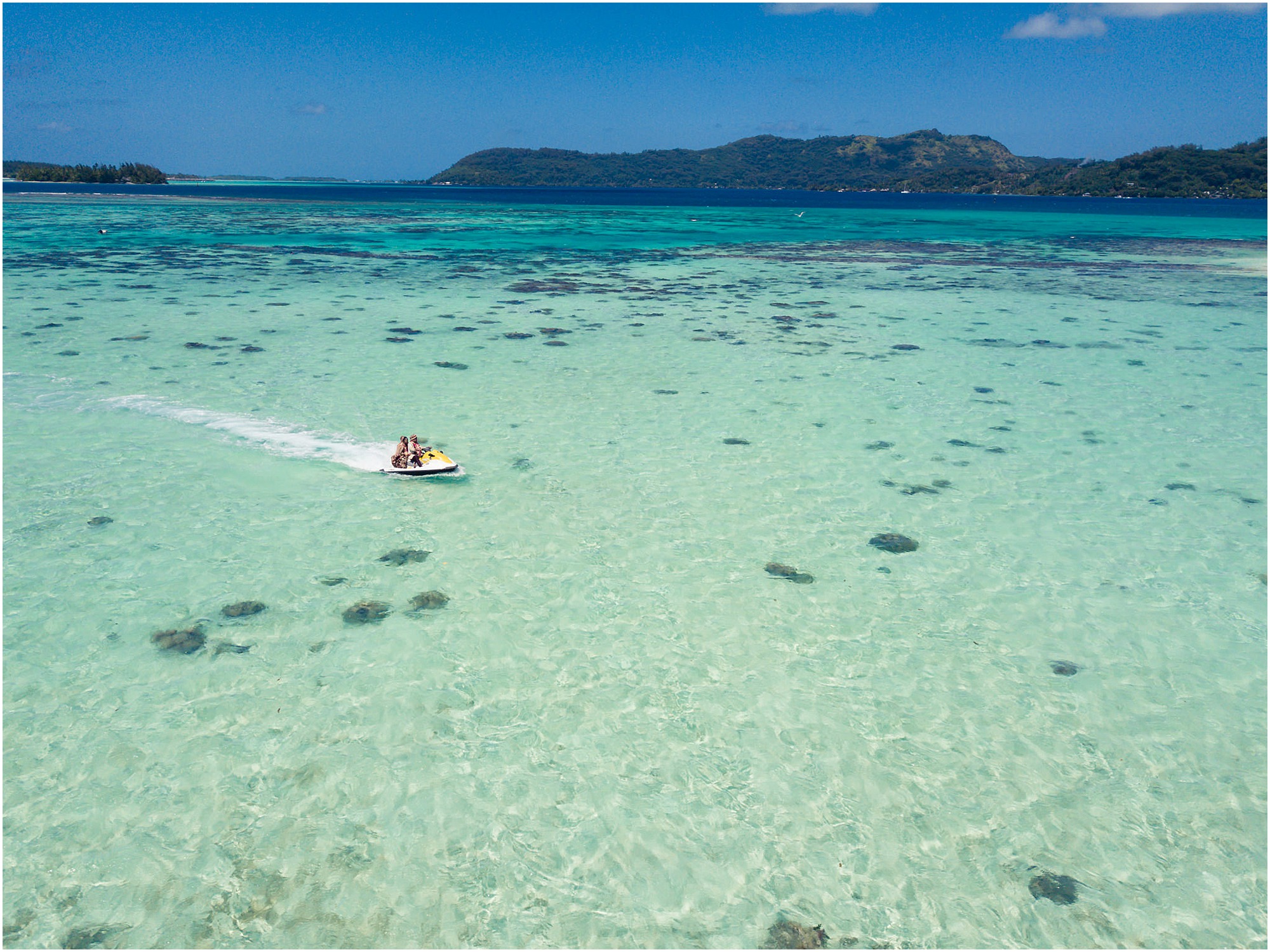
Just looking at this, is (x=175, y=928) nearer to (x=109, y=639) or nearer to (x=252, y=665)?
(x=252, y=665)

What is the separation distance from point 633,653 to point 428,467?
6.28 metres

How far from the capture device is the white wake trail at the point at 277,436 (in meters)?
14.4

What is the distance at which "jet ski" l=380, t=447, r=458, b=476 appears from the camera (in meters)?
13.5

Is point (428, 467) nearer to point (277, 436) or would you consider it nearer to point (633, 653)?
point (277, 436)

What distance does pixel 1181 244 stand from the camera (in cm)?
6206

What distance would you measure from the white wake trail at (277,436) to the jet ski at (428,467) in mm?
492

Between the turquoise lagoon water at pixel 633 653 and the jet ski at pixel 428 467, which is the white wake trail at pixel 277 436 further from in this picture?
the jet ski at pixel 428 467

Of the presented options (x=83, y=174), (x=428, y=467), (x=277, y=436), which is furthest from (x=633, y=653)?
(x=83, y=174)

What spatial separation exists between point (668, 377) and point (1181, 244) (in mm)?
62816

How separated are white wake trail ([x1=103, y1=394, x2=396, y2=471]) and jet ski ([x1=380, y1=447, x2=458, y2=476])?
49cm

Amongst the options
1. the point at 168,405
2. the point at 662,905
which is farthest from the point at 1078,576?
the point at 168,405

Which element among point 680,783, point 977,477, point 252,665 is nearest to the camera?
point 680,783

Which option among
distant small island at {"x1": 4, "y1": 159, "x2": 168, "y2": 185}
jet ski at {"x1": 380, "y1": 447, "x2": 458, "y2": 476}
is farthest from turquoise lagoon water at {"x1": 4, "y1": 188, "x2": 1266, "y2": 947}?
distant small island at {"x1": 4, "y1": 159, "x2": 168, "y2": 185}

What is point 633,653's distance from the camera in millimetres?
8953
